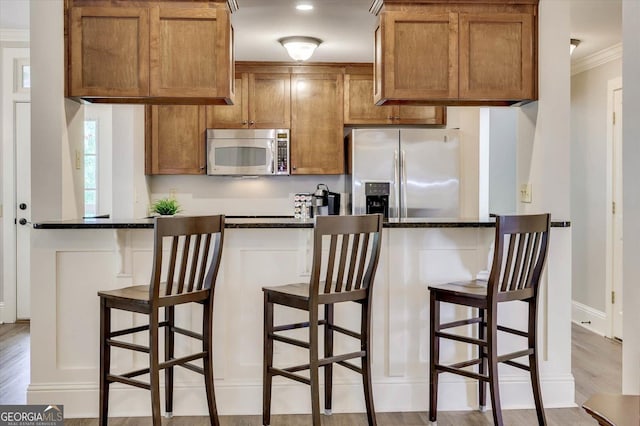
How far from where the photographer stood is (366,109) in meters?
5.42

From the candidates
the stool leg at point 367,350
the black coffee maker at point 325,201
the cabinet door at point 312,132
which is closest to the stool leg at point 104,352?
the stool leg at point 367,350

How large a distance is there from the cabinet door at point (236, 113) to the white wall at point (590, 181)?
3.12 metres

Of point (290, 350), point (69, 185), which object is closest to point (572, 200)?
point (290, 350)

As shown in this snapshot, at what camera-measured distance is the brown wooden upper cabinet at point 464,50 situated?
3.12m

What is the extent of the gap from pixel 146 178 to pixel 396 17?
10.5ft

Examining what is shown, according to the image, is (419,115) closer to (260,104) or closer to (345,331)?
(260,104)

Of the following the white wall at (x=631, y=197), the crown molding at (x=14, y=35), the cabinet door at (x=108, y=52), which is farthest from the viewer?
the crown molding at (x=14, y=35)

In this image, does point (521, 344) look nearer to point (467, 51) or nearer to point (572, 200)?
point (467, 51)

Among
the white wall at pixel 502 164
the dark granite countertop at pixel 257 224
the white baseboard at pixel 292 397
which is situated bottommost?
the white baseboard at pixel 292 397

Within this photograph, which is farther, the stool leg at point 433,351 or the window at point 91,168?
the window at point 91,168

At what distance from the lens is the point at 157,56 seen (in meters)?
3.04

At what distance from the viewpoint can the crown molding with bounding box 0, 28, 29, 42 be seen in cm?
480

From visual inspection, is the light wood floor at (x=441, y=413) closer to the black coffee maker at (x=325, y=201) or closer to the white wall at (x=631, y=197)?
the white wall at (x=631, y=197)

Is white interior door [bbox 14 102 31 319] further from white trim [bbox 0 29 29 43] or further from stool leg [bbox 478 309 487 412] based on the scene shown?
stool leg [bbox 478 309 487 412]
